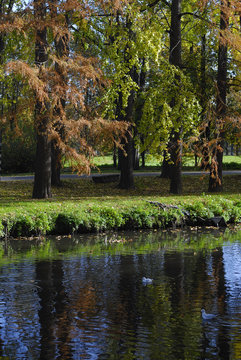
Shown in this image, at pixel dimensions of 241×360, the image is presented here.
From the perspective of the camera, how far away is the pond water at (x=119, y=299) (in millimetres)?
7250

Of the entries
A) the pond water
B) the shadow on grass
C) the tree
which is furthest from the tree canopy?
the pond water

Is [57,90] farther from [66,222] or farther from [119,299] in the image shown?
[119,299]

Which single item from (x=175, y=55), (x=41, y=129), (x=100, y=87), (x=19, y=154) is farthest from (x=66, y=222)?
(x=19, y=154)

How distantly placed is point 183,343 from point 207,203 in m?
12.1

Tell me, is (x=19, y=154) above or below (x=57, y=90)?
below

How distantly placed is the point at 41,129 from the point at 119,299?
12.5 m

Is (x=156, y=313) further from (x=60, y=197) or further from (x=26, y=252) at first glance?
(x=60, y=197)

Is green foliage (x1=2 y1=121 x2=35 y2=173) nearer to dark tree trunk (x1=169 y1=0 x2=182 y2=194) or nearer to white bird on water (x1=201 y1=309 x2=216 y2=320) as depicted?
dark tree trunk (x1=169 y1=0 x2=182 y2=194)

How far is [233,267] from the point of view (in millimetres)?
12039

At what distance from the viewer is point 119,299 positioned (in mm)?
9586

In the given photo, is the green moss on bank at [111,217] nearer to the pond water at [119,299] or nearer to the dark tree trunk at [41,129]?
the pond water at [119,299]

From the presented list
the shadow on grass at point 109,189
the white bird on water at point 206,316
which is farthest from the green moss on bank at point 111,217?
the white bird on water at point 206,316

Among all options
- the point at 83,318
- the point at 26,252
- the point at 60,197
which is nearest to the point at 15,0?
the point at 60,197

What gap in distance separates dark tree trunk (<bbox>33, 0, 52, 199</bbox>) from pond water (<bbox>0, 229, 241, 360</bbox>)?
5.99 metres
